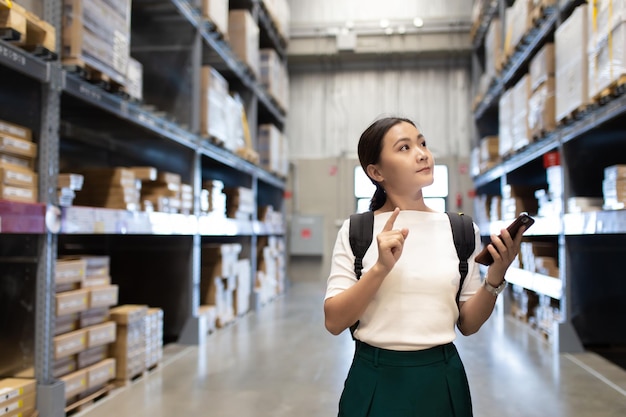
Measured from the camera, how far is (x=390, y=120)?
5.54 feet

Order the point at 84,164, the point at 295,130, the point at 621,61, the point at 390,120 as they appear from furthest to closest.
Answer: the point at 295,130, the point at 84,164, the point at 621,61, the point at 390,120

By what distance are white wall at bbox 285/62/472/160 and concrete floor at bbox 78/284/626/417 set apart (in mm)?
6372

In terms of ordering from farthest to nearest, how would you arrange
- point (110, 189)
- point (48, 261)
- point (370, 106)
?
point (370, 106)
point (110, 189)
point (48, 261)

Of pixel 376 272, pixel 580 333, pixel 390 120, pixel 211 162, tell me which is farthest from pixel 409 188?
pixel 211 162

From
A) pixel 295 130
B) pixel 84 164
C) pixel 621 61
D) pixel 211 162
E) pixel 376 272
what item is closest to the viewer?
pixel 376 272

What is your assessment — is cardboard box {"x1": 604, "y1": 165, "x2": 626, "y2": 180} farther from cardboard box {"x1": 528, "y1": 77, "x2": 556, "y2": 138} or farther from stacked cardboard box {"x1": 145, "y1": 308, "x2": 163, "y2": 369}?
stacked cardboard box {"x1": 145, "y1": 308, "x2": 163, "y2": 369}

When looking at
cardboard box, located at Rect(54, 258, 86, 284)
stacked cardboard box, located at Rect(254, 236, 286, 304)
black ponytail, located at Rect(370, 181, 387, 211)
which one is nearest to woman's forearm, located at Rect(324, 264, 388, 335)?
black ponytail, located at Rect(370, 181, 387, 211)

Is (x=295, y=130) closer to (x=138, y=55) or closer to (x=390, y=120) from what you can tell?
(x=138, y=55)

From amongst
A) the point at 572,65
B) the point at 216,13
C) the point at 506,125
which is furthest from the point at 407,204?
the point at 506,125

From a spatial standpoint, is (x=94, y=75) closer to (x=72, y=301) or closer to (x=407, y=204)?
(x=72, y=301)

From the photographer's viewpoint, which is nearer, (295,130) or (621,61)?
(621,61)

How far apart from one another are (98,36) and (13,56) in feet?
3.15

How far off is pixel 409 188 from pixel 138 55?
538 cm

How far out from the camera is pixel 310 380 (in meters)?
4.19
